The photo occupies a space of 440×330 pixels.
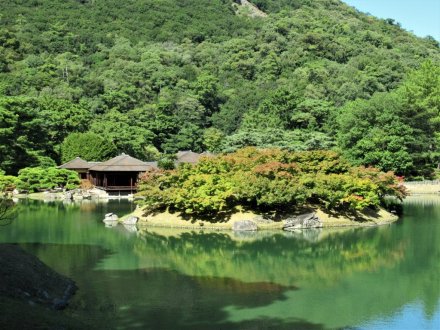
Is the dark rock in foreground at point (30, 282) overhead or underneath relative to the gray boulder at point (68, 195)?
underneath

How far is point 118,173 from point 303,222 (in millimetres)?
18870

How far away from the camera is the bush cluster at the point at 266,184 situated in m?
22.1

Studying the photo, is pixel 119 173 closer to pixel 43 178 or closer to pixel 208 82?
pixel 43 178

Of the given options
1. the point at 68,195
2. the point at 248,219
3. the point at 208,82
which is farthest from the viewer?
the point at 208,82

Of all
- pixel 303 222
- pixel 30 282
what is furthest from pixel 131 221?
pixel 30 282

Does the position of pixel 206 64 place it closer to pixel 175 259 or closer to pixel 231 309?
pixel 175 259

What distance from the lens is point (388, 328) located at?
33.2ft

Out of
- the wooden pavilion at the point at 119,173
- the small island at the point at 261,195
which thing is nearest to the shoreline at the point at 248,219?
the small island at the point at 261,195

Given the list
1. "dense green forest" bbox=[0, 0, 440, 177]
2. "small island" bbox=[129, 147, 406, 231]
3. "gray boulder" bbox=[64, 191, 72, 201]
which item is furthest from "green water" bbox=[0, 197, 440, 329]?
"dense green forest" bbox=[0, 0, 440, 177]

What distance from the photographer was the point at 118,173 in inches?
1484

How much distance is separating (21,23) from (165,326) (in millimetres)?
87637

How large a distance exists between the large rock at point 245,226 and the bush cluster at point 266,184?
92 cm

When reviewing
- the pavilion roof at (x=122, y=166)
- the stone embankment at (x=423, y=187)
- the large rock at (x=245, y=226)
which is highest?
the pavilion roof at (x=122, y=166)

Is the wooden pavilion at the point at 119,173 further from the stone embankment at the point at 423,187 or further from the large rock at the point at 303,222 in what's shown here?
the stone embankment at the point at 423,187
